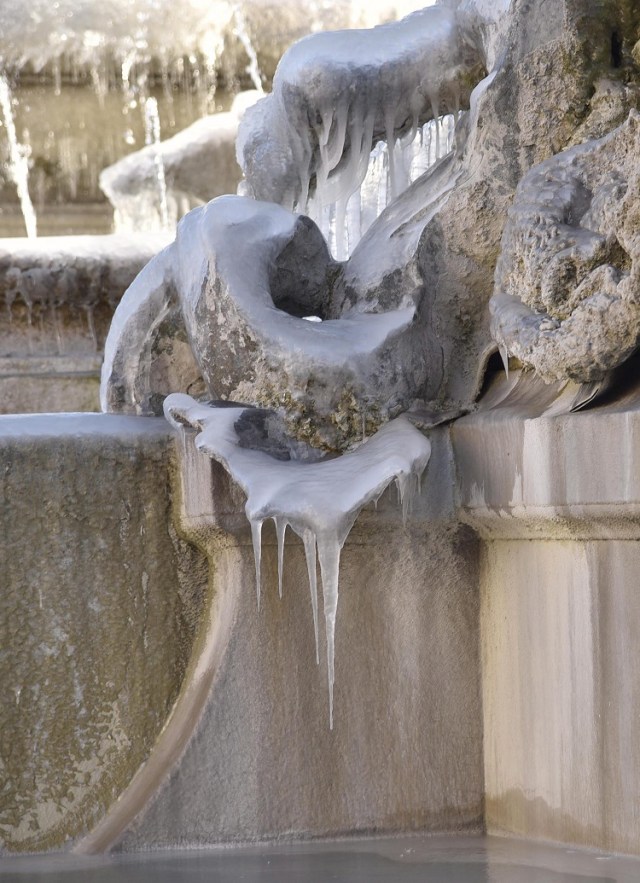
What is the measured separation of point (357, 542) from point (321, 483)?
0.75ft

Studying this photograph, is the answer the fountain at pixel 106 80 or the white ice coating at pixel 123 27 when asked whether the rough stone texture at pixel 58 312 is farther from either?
the white ice coating at pixel 123 27

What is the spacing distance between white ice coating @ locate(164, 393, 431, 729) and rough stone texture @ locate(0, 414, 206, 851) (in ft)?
0.74

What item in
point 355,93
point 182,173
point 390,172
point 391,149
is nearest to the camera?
point 355,93

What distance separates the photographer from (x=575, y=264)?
2389 mm

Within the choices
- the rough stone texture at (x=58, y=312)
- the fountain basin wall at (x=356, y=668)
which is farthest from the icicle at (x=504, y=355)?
the rough stone texture at (x=58, y=312)

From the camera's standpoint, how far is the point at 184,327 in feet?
9.96

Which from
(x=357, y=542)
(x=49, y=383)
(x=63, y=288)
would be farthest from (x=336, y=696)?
(x=63, y=288)

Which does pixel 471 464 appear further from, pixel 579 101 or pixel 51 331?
pixel 51 331

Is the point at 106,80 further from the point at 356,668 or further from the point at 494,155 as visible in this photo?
the point at 356,668

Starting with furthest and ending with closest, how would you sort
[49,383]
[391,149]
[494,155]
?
[49,383]
[391,149]
[494,155]

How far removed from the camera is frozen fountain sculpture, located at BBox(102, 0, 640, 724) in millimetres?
2416

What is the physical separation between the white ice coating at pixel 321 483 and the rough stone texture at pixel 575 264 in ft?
0.99

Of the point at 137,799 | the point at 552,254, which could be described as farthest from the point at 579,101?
the point at 137,799

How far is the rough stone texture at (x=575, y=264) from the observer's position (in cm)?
230
